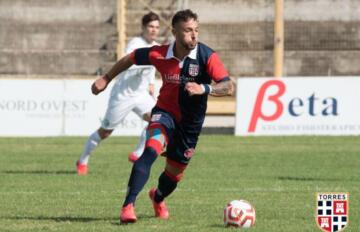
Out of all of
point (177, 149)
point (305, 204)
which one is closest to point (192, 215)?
point (177, 149)

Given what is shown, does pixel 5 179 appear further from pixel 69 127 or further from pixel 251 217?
pixel 69 127

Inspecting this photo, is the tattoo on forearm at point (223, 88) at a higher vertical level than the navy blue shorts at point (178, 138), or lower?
higher

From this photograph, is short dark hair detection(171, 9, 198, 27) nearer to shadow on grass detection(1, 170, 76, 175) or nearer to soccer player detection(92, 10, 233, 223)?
soccer player detection(92, 10, 233, 223)

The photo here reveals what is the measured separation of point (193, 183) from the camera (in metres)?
13.6

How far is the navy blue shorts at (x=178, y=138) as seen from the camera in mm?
9555

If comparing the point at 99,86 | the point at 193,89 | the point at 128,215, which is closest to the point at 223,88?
the point at 193,89

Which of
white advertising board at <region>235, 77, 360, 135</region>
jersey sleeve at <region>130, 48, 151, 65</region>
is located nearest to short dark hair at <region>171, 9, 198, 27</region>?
jersey sleeve at <region>130, 48, 151, 65</region>

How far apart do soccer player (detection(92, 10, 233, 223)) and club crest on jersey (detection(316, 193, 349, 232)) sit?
7.25ft

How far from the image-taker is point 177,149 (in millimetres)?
9719

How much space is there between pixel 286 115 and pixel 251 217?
14.1 m

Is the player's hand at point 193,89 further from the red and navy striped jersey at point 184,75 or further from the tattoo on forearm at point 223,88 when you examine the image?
the red and navy striped jersey at point 184,75

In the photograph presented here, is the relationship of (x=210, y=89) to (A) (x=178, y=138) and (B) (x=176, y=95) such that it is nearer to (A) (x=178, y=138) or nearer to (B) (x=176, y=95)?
(B) (x=176, y=95)

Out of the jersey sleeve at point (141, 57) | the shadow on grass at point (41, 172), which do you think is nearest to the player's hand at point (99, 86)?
the jersey sleeve at point (141, 57)

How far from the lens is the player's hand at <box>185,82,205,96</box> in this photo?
8.80 meters
